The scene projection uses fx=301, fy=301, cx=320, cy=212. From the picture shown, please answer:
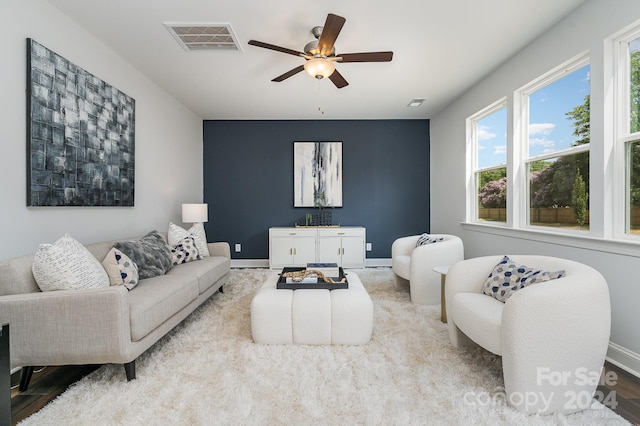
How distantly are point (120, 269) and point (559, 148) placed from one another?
12.6ft

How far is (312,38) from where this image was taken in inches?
110

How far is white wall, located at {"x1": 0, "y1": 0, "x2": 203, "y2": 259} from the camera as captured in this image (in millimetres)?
2033

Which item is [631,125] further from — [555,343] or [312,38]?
[312,38]

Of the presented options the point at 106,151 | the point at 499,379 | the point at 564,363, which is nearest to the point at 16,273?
the point at 106,151

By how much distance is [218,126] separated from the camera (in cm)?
545

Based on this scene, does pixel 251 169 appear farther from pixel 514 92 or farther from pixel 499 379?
pixel 499 379

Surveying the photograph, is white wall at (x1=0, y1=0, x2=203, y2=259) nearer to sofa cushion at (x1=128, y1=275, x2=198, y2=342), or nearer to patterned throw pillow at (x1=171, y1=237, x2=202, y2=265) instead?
patterned throw pillow at (x1=171, y1=237, x2=202, y2=265)

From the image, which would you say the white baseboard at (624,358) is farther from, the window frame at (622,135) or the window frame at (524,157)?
the window frame at (524,157)

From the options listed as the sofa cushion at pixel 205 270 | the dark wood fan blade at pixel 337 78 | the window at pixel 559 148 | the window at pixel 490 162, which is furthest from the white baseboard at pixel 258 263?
the dark wood fan blade at pixel 337 78

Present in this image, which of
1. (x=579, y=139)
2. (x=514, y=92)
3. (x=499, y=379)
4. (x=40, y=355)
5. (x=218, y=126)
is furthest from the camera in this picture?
(x=218, y=126)

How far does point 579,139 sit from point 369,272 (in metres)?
3.15

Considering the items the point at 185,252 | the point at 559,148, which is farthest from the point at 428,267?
the point at 185,252

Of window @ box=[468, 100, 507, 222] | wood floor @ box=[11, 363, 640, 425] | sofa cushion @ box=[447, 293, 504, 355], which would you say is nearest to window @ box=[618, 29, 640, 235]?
wood floor @ box=[11, 363, 640, 425]

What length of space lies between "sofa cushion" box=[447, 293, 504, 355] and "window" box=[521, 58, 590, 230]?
1234mm
